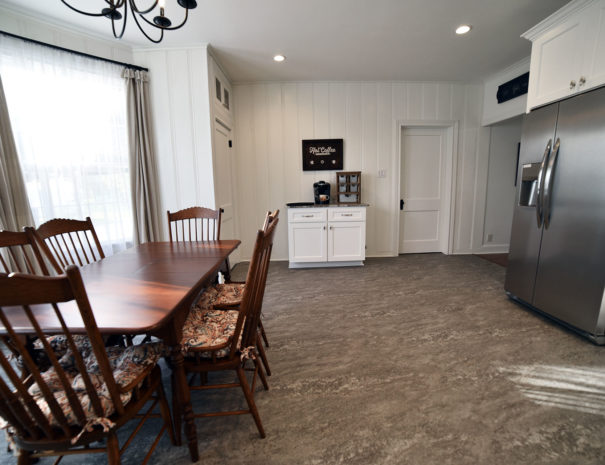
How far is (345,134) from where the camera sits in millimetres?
4145

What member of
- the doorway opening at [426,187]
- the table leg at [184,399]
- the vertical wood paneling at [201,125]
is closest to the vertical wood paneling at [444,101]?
the doorway opening at [426,187]

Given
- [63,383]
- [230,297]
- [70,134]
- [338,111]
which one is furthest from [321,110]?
[63,383]

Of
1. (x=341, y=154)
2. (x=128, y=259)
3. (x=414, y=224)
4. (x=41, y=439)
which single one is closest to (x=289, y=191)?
(x=341, y=154)

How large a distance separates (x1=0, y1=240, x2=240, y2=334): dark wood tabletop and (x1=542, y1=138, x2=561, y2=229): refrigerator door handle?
8.33ft

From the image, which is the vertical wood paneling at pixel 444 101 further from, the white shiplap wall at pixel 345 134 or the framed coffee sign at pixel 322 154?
the framed coffee sign at pixel 322 154

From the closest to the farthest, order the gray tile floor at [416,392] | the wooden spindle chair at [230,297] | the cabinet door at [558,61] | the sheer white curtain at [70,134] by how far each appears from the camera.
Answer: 1. the gray tile floor at [416,392]
2. the wooden spindle chair at [230,297]
3. the cabinet door at [558,61]
4. the sheer white curtain at [70,134]

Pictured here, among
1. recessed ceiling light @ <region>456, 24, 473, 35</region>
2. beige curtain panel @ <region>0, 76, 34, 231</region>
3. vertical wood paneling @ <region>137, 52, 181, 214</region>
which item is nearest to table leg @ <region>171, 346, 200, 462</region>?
beige curtain panel @ <region>0, 76, 34, 231</region>

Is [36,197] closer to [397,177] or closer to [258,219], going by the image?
[258,219]

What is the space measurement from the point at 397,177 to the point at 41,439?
14.4ft

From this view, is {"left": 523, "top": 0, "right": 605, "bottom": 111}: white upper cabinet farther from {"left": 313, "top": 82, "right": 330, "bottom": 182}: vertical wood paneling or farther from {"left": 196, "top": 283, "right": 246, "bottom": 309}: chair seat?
{"left": 196, "top": 283, "right": 246, "bottom": 309}: chair seat

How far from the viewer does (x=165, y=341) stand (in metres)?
1.10

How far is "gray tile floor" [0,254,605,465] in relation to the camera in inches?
49.1

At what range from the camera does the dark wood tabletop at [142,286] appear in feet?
3.09

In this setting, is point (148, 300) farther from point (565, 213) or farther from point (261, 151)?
point (261, 151)
